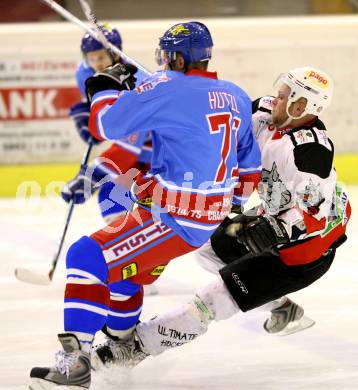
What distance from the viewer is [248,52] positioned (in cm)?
564

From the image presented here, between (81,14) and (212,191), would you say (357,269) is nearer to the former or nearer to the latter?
(212,191)

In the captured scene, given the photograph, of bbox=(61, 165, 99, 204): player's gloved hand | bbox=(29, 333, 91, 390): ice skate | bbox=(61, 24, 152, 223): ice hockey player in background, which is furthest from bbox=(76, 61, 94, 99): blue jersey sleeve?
bbox=(29, 333, 91, 390): ice skate

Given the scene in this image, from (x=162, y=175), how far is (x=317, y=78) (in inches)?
22.9

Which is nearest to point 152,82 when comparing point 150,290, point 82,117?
point 150,290

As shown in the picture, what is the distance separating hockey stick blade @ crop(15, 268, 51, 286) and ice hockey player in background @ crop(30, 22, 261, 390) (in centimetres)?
135

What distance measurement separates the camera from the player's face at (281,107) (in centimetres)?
277

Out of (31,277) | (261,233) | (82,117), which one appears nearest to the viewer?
(261,233)

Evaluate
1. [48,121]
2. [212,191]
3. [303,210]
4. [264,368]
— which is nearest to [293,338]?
[264,368]

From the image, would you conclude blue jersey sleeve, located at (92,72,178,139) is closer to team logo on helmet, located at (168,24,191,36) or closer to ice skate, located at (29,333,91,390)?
team logo on helmet, located at (168,24,191,36)

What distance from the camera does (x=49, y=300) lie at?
3.69m

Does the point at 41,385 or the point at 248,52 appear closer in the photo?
the point at 41,385

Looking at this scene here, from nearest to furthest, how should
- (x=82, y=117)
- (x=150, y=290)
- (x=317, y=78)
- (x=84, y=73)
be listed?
1. (x=317, y=78)
2. (x=150, y=290)
3. (x=82, y=117)
4. (x=84, y=73)

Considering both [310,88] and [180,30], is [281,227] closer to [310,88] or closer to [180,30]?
[310,88]

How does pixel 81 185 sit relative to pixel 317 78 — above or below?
below
